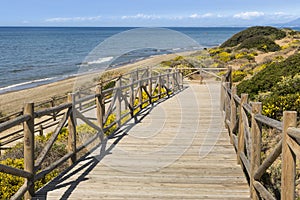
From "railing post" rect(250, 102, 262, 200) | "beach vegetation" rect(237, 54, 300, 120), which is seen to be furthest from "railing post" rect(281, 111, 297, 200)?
"beach vegetation" rect(237, 54, 300, 120)

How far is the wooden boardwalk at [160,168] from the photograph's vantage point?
5031 millimetres

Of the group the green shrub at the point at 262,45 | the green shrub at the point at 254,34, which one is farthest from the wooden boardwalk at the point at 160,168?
the green shrub at the point at 254,34

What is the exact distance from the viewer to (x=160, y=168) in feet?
20.1

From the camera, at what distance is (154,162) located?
6.50 metres

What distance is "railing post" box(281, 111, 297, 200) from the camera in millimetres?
3348

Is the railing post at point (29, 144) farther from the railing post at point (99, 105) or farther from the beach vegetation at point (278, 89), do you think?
the beach vegetation at point (278, 89)

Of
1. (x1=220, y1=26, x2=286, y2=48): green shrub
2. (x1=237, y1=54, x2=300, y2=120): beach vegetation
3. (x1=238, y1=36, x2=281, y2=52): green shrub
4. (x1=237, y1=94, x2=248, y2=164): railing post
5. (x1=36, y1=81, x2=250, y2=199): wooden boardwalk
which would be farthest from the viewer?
(x1=220, y1=26, x2=286, y2=48): green shrub

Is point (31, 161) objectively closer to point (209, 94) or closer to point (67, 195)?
point (67, 195)

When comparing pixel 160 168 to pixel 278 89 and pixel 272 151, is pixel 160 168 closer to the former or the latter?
pixel 272 151

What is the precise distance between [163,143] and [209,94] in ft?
29.6

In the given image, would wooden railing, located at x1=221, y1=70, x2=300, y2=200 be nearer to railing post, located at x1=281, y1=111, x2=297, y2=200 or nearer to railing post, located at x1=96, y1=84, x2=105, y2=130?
railing post, located at x1=281, y1=111, x2=297, y2=200

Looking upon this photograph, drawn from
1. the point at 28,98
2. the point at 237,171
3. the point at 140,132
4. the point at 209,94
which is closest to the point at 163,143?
the point at 140,132

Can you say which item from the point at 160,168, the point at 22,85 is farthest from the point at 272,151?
the point at 22,85

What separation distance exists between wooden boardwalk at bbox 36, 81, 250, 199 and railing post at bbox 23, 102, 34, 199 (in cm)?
20
